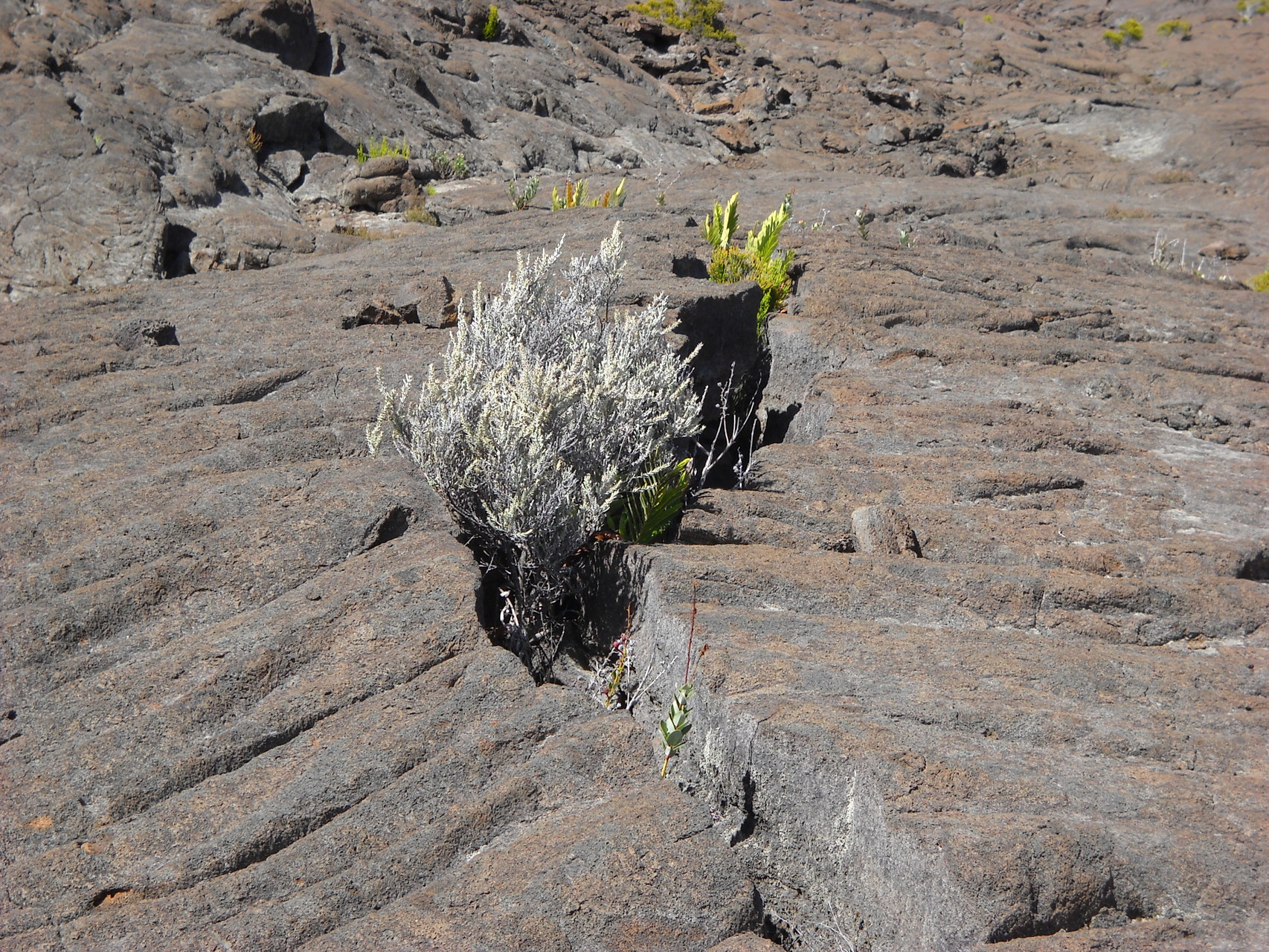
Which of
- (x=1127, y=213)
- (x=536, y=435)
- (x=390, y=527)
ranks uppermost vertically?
(x=1127, y=213)

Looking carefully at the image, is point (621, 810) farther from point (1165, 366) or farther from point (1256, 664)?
point (1165, 366)

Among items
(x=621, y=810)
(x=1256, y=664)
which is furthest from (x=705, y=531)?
(x=1256, y=664)

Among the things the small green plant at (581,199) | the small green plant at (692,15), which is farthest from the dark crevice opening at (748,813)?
the small green plant at (692,15)

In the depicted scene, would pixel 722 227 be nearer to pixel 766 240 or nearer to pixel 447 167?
pixel 766 240

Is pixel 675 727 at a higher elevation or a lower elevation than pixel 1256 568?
lower

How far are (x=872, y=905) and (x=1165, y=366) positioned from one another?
5405 mm

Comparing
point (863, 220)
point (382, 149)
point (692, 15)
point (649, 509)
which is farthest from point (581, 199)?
point (692, 15)

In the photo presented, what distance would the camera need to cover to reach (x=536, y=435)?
12.0 ft

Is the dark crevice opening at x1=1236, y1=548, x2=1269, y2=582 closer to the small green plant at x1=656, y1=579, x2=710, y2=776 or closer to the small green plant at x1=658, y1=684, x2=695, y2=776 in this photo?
the small green plant at x1=656, y1=579, x2=710, y2=776

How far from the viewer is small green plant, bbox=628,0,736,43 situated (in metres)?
26.3

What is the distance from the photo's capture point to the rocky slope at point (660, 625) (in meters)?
2.38

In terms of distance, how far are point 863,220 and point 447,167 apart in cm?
608

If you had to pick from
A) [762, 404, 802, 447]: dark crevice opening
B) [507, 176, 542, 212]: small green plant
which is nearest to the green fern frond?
[762, 404, 802, 447]: dark crevice opening

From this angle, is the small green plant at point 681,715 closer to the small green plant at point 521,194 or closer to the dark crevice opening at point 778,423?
the dark crevice opening at point 778,423
